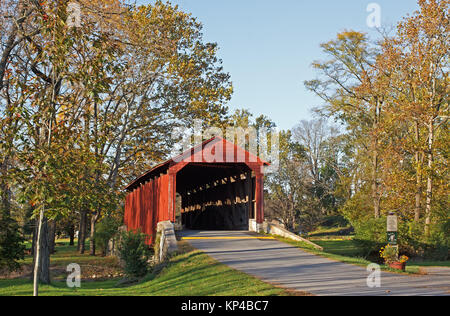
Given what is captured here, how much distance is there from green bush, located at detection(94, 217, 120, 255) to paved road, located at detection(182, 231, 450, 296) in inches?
622

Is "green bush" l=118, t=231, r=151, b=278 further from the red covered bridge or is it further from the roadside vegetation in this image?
the roadside vegetation

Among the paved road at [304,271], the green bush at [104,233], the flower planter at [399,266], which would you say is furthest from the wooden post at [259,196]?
the green bush at [104,233]

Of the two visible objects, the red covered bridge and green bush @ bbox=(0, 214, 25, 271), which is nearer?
green bush @ bbox=(0, 214, 25, 271)

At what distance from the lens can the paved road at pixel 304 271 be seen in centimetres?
880

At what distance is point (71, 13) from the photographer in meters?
9.36

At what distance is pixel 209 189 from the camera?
2962cm

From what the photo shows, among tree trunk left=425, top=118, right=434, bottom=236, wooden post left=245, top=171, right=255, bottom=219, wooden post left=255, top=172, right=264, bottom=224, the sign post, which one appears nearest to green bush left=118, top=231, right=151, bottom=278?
wooden post left=255, top=172, right=264, bottom=224

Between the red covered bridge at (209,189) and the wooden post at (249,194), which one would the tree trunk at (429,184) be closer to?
the red covered bridge at (209,189)

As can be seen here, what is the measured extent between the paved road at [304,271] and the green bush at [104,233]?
15.8 m

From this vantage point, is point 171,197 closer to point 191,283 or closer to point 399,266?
point 191,283

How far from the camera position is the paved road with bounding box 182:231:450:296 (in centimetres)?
880

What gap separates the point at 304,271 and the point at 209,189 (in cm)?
1870
